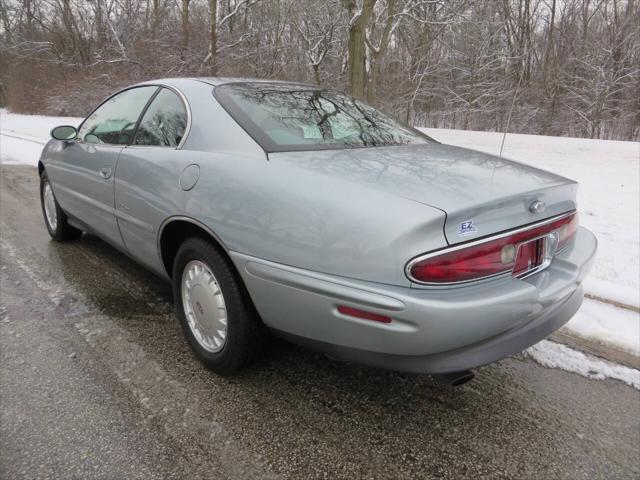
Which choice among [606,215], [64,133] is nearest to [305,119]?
[64,133]

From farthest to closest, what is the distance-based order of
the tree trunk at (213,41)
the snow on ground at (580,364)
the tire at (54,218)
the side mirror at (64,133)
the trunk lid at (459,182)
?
the tree trunk at (213,41) → the tire at (54,218) → the side mirror at (64,133) → the snow on ground at (580,364) → the trunk lid at (459,182)

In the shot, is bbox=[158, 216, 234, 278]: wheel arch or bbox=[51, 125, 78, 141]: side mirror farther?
bbox=[51, 125, 78, 141]: side mirror

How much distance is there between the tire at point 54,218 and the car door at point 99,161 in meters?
0.32

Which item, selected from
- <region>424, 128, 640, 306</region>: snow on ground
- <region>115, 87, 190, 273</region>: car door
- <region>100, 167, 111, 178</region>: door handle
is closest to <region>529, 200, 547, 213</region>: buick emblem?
<region>115, 87, 190, 273</region>: car door

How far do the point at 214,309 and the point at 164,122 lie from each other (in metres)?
1.23

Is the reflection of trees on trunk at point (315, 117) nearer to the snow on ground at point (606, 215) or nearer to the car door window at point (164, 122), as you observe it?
the car door window at point (164, 122)

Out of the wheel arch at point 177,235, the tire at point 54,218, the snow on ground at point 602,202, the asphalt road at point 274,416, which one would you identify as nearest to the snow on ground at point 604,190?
the snow on ground at point 602,202

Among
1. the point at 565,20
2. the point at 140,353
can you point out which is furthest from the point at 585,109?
the point at 140,353

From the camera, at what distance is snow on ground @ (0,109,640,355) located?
3.10 meters

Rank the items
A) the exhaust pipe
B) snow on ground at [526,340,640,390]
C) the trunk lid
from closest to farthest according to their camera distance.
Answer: the trunk lid < the exhaust pipe < snow on ground at [526,340,640,390]

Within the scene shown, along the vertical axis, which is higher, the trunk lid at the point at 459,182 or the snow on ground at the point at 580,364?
the trunk lid at the point at 459,182

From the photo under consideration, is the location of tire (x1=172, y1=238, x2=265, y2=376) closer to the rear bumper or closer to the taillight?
the rear bumper

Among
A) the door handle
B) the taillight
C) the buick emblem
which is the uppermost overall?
the buick emblem

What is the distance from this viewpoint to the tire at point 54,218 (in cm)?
427
